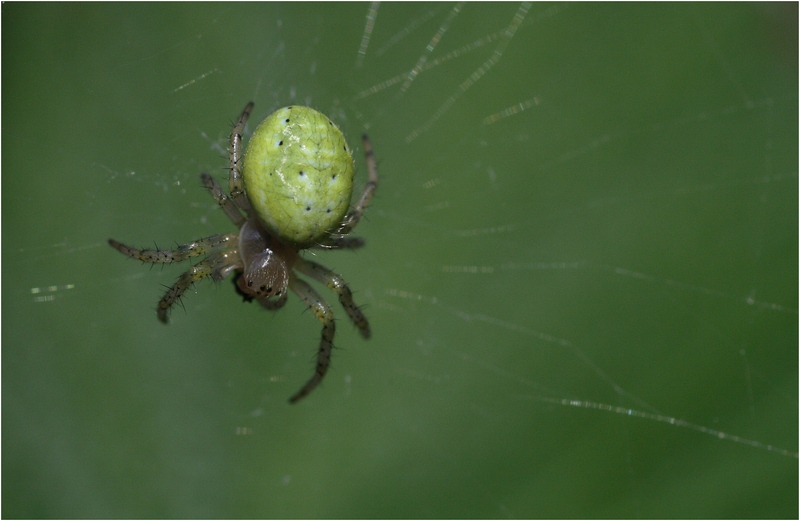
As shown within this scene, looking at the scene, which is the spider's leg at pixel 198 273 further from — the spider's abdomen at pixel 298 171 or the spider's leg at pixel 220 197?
the spider's abdomen at pixel 298 171

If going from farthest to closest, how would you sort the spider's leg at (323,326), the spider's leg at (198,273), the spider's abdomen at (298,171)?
the spider's leg at (323,326) → the spider's leg at (198,273) → the spider's abdomen at (298,171)

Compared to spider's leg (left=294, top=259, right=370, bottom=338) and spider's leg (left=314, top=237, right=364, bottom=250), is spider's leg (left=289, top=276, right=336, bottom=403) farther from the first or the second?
spider's leg (left=314, top=237, right=364, bottom=250)

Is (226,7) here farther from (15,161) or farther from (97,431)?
(97,431)

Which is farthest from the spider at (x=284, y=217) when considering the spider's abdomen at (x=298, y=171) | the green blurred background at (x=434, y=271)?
the green blurred background at (x=434, y=271)

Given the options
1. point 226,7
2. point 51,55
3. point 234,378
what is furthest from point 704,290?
point 51,55

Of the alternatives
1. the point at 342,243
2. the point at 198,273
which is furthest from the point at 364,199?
the point at 198,273
